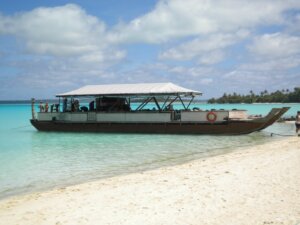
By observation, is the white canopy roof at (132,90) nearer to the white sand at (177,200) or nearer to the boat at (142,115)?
the boat at (142,115)

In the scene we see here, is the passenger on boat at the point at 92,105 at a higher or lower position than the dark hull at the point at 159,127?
higher

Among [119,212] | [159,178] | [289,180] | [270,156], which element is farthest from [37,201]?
[270,156]

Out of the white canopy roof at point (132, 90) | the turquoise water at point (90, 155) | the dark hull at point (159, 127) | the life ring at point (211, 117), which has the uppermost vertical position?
the white canopy roof at point (132, 90)

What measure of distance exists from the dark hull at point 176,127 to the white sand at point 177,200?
40.1ft

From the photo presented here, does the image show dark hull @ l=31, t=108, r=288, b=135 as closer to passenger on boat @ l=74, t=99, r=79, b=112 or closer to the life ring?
the life ring

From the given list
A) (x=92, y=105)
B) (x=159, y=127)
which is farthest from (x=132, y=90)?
(x=92, y=105)

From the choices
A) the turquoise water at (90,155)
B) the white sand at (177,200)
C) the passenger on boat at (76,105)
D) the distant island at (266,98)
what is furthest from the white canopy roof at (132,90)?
the distant island at (266,98)

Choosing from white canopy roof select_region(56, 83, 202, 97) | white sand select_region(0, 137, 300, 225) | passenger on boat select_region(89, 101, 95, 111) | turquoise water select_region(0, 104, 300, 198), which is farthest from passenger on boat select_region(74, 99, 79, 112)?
white sand select_region(0, 137, 300, 225)

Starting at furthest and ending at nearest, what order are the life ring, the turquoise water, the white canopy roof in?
the white canopy roof
the life ring
the turquoise water

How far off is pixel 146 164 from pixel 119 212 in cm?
728

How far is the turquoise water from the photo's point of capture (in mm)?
12079

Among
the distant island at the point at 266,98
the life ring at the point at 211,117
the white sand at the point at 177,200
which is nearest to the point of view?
the white sand at the point at 177,200

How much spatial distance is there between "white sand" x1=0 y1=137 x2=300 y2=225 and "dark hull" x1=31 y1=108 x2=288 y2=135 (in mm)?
12211

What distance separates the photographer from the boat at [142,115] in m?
23.3
